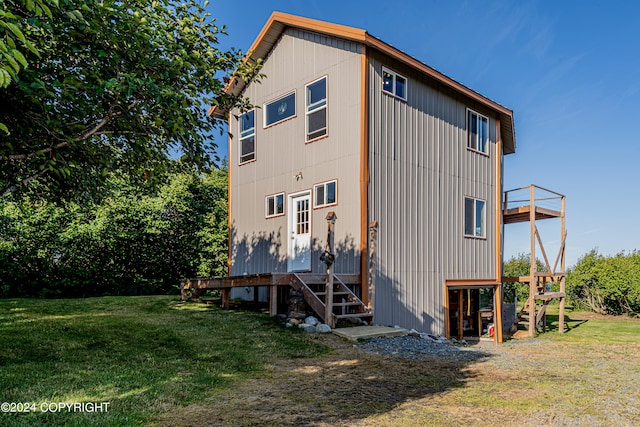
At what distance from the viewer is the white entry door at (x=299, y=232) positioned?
11.3 metres

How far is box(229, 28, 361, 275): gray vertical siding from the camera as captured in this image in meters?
10.2

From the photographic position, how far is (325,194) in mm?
10891

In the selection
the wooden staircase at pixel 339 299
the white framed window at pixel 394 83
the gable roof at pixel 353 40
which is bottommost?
the wooden staircase at pixel 339 299

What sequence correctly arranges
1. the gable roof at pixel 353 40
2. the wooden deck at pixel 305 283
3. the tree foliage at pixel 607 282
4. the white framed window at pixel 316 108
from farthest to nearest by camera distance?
the tree foliage at pixel 607 282 < the white framed window at pixel 316 108 < the gable roof at pixel 353 40 < the wooden deck at pixel 305 283

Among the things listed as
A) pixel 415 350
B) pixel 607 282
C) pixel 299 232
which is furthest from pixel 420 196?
pixel 607 282

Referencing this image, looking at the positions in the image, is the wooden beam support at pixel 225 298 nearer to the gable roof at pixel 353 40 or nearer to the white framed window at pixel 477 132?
the gable roof at pixel 353 40

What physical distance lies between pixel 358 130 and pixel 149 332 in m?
5.87

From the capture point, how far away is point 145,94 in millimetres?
6012

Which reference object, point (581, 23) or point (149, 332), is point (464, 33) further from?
point (149, 332)

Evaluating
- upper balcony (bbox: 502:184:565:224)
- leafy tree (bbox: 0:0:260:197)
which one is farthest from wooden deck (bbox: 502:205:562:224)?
leafy tree (bbox: 0:0:260:197)

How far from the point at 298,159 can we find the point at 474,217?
18.3 feet

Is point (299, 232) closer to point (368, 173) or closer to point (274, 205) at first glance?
point (274, 205)

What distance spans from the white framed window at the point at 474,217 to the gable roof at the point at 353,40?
113 inches

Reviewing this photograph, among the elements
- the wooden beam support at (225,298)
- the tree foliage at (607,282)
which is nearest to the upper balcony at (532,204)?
the tree foliage at (607,282)
